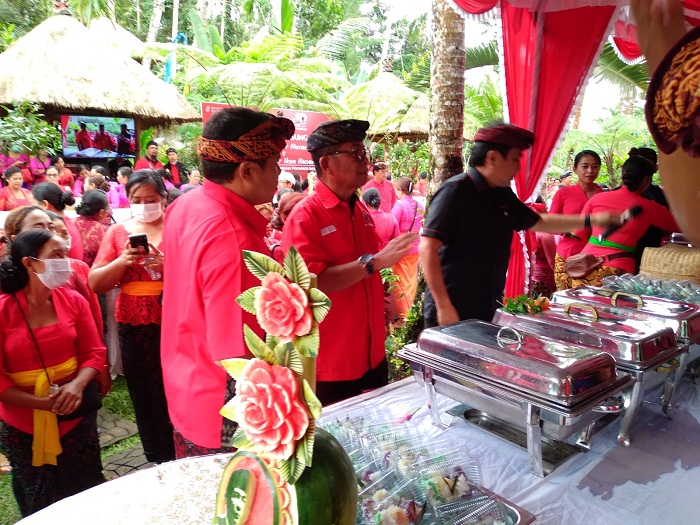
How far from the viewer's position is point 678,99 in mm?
752

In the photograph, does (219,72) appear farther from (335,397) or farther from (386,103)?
(335,397)

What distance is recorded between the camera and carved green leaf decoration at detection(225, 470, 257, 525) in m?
0.80

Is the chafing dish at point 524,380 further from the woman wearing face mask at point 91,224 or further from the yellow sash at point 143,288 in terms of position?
the woman wearing face mask at point 91,224

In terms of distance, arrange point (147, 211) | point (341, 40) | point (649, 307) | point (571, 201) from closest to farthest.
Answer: point (649, 307) → point (147, 211) → point (571, 201) → point (341, 40)

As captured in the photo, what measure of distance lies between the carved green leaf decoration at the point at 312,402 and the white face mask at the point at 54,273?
5.82ft

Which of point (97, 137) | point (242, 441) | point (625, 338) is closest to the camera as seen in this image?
point (242, 441)

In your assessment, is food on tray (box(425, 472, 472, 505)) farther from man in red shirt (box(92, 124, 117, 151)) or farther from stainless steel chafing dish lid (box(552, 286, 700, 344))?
man in red shirt (box(92, 124, 117, 151))

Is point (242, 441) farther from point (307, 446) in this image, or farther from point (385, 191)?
point (385, 191)

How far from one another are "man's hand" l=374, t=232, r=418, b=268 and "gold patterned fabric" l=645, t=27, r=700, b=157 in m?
1.24

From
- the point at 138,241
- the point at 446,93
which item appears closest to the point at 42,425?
the point at 138,241

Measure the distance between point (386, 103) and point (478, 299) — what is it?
930cm

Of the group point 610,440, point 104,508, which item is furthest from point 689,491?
point 104,508

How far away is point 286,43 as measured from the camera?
1146cm

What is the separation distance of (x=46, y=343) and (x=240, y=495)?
1634 millimetres
